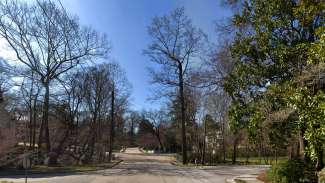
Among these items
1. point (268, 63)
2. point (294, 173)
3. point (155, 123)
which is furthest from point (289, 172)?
point (155, 123)

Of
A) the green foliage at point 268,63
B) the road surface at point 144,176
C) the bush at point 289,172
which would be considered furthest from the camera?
the road surface at point 144,176

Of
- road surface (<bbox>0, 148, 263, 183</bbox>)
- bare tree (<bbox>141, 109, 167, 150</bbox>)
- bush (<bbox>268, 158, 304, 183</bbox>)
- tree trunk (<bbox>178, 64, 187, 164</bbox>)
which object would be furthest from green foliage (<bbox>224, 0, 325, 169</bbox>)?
bare tree (<bbox>141, 109, 167, 150</bbox>)

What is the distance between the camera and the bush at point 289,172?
17141 millimetres

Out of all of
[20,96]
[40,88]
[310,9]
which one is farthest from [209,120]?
[310,9]

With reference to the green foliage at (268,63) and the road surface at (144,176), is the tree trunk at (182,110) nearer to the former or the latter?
the road surface at (144,176)

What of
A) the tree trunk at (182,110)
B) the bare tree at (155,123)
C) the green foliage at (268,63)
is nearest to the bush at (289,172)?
the green foliage at (268,63)

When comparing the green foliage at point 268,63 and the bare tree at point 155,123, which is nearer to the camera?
the green foliage at point 268,63

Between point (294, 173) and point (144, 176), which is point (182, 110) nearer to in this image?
point (144, 176)

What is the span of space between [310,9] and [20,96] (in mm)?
40711

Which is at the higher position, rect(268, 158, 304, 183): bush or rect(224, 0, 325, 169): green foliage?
rect(224, 0, 325, 169): green foliage

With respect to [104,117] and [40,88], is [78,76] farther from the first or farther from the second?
[104,117]

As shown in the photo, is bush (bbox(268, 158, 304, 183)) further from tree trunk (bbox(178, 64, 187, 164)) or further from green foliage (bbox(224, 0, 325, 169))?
tree trunk (bbox(178, 64, 187, 164))

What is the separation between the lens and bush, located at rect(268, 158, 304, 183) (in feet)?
56.2

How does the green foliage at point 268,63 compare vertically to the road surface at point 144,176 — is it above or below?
above
